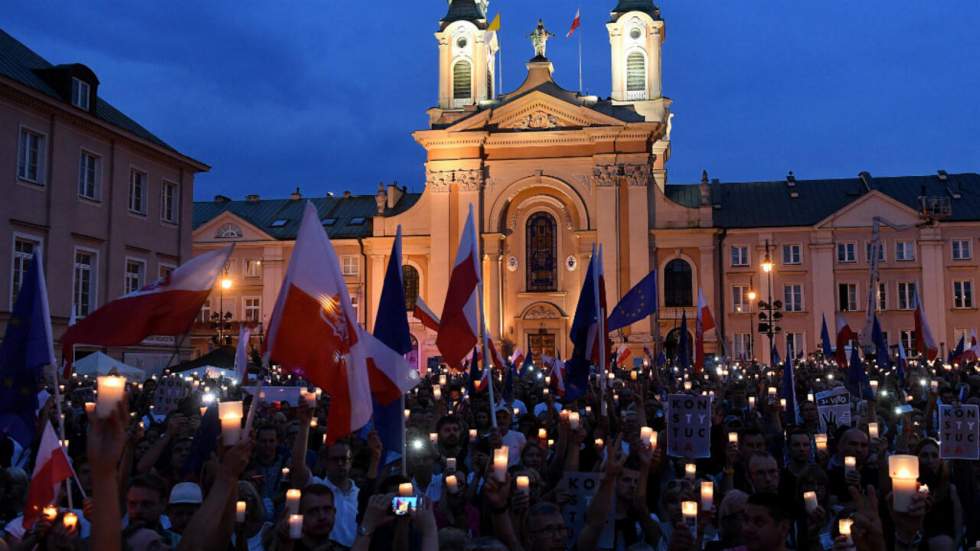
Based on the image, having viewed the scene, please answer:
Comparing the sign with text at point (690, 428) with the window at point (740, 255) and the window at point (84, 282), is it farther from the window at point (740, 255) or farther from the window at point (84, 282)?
the window at point (740, 255)

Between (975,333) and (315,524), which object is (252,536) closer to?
(315,524)

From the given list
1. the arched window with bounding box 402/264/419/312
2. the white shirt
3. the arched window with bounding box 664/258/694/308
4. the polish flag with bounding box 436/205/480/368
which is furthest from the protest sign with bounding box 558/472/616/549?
the arched window with bounding box 402/264/419/312

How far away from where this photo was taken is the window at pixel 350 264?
60000mm

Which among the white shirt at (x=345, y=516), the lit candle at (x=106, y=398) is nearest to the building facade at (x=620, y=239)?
the white shirt at (x=345, y=516)

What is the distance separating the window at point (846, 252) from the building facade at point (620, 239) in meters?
0.07

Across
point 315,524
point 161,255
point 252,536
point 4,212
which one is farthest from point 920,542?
point 161,255

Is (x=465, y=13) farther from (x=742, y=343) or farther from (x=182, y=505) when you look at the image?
(x=182, y=505)

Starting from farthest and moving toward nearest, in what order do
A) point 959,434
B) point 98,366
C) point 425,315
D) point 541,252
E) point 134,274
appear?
point 541,252 < point 134,274 < point 98,366 < point 425,315 < point 959,434

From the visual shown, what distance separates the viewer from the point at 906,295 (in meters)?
56.3

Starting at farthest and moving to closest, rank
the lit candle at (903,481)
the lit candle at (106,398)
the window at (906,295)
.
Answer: the window at (906,295)
the lit candle at (903,481)
the lit candle at (106,398)

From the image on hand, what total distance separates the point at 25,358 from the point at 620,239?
4611 centimetres

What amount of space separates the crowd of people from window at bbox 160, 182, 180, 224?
24208 mm

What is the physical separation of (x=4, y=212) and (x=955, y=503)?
90.8 feet

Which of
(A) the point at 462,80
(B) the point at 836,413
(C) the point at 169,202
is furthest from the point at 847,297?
(B) the point at 836,413
